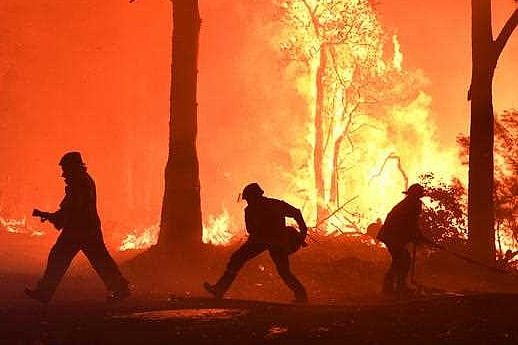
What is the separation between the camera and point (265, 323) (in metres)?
9.91

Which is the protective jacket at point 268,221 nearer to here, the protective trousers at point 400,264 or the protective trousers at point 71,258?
the protective trousers at point 71,258

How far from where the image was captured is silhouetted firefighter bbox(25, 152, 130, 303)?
12.1 metres

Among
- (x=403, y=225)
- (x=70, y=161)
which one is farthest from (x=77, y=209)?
(x=403, y=225)

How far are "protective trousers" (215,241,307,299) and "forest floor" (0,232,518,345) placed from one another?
0.35m

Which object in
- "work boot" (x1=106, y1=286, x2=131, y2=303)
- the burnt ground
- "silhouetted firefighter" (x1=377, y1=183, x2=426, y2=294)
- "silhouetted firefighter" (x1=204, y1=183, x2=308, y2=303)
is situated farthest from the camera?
"silhouetted firefighter" (x1=377, y1=183, x2=426, y2=294)

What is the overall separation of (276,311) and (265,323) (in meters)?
0.89

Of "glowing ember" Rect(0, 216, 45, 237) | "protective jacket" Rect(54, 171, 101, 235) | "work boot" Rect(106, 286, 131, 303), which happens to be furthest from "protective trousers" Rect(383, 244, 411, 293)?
"glowing ember" Rect(0, 216, 45, 237)

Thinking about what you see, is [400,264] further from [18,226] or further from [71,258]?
[18,226]

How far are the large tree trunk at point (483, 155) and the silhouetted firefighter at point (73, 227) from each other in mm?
8368

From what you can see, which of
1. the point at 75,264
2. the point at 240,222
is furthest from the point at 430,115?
the point at 75,264

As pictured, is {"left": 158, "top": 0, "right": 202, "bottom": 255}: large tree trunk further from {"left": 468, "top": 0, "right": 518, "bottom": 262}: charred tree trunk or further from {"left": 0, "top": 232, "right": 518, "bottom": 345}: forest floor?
{"left": 468, "top": 0, "right": 518, "bottom": 262}: charred tree trunk

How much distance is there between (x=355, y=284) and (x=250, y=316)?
6257mm

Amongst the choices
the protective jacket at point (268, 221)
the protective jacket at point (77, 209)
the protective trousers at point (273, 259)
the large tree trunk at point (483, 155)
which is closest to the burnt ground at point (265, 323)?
the protective trousers at point (273, 259)

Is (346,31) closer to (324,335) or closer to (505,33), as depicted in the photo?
(505,33)
